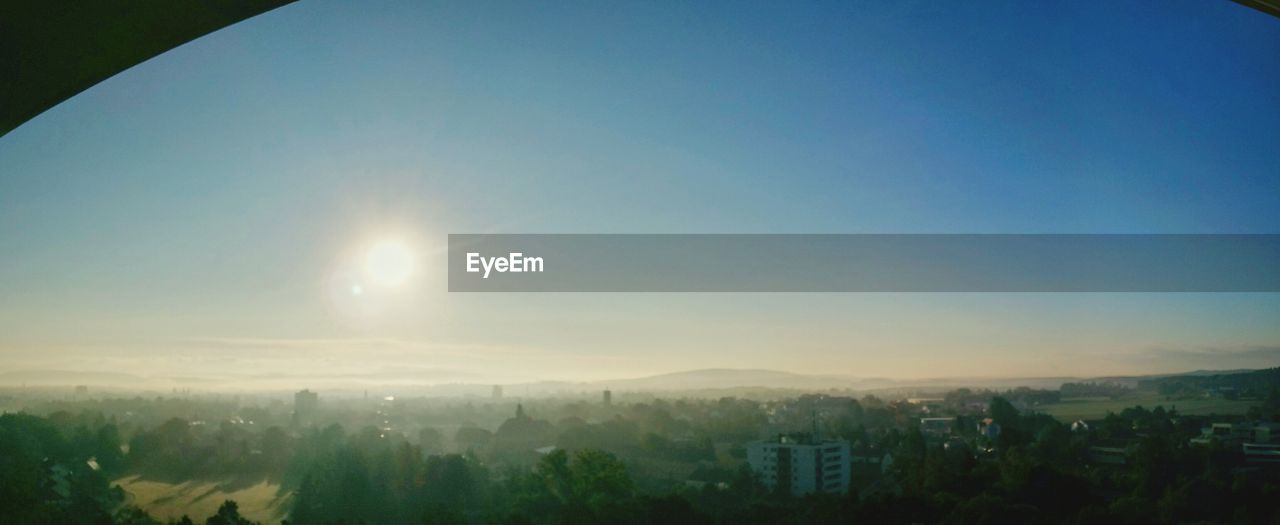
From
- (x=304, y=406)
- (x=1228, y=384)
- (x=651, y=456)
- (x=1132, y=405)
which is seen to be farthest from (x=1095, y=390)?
(x=304, y=406)

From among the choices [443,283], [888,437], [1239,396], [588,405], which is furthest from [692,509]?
[1239,396]

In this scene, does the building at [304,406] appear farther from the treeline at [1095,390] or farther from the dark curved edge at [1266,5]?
the dark curved edge at [1266,5]

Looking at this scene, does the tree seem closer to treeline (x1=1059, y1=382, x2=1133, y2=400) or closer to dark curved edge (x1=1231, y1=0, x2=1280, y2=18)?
treeline (x1=1059, y1=382, x2=1133, y2=400)

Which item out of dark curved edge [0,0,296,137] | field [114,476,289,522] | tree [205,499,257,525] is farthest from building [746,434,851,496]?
dark curved edge [0,0,296,137]

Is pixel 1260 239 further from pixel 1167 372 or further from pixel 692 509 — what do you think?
pixel 692 509

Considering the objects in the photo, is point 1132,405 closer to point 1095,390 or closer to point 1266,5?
point 1095,390
